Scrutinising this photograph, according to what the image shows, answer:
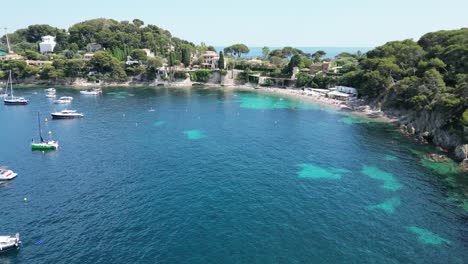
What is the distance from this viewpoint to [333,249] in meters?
35.5

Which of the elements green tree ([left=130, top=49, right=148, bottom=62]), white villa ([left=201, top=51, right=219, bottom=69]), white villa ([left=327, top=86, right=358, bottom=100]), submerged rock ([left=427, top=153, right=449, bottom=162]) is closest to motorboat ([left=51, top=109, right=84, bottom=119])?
green tree ([left=130, top=49, right=148, bottom=62])

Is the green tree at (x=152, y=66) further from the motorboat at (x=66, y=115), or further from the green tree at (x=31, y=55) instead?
the motorboat at (x=66, y=115)

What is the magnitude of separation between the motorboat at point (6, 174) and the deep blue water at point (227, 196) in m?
1.40

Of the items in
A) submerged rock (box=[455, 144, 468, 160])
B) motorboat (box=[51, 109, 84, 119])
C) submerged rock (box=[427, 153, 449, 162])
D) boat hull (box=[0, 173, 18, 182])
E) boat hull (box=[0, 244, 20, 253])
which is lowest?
boat hull (box=[0, 244, 20, 253])

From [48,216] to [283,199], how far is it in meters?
32.9

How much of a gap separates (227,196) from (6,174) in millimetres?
37633

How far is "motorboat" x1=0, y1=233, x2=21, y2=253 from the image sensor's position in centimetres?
3400

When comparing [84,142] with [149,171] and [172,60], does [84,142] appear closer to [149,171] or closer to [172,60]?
[149,171]

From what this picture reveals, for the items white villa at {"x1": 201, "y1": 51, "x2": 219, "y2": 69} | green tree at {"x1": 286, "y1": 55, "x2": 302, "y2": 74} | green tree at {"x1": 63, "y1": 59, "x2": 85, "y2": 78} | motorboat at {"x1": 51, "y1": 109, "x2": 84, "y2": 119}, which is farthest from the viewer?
white villa at {"x1": 201, "y1": 51, "x2": 219, "y2": 69}

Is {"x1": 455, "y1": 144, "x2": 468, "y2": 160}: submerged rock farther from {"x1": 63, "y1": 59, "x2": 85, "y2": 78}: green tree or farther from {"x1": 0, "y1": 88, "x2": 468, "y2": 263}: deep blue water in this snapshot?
{"x1": 63, "y1": 59, "x2": 85, "y2": 78}: green tree

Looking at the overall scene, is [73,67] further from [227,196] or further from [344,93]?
[227,196]

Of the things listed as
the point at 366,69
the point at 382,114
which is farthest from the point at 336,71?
the point at 382,114

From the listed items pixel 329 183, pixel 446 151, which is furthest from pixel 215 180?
pixel 446 151

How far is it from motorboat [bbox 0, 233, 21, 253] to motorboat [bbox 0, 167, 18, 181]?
2081 centimetres
